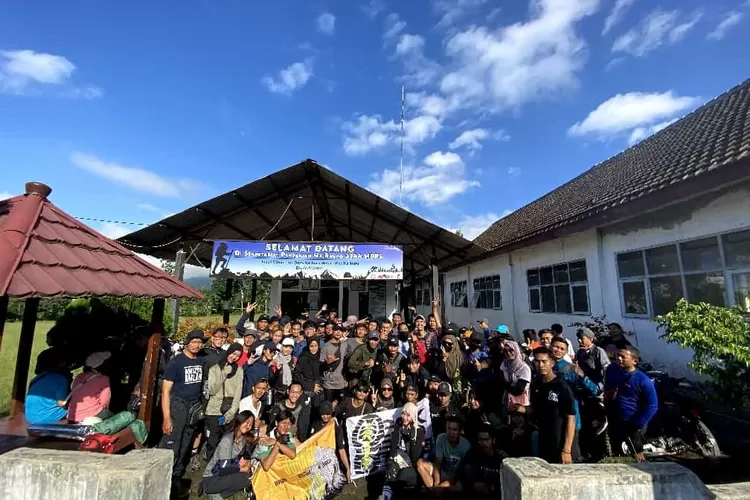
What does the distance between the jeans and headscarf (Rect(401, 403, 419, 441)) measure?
259 centimetres

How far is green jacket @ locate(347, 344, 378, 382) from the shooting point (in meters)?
5.41

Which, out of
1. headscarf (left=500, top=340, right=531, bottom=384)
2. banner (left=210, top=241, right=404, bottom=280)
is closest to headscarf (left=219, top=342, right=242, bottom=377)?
headscarf (left=500, top=340, right=531, bottom=384)

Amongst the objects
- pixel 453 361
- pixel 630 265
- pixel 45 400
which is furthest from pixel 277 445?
pixel 630 265

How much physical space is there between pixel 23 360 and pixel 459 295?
1518 cm

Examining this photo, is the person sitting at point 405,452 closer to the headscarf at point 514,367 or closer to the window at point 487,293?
the headscarf at point 514,367

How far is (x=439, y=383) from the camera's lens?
4.62m

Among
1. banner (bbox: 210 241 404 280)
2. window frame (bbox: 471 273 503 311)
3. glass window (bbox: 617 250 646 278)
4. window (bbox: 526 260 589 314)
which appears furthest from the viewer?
window frame (bbox: 471 273 503 311)

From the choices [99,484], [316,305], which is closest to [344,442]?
[99,484]

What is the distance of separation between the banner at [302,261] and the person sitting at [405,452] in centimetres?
461

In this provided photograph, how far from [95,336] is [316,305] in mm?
8321

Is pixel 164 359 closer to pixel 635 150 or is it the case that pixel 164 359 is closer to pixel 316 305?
pixel 316 305

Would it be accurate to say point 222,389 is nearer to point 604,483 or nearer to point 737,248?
point 604,483

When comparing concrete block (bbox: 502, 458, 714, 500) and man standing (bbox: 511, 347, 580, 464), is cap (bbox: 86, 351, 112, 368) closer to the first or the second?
Answer: concrete block (bbox: 502, 458, 714, 500)

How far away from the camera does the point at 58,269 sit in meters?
2.63
